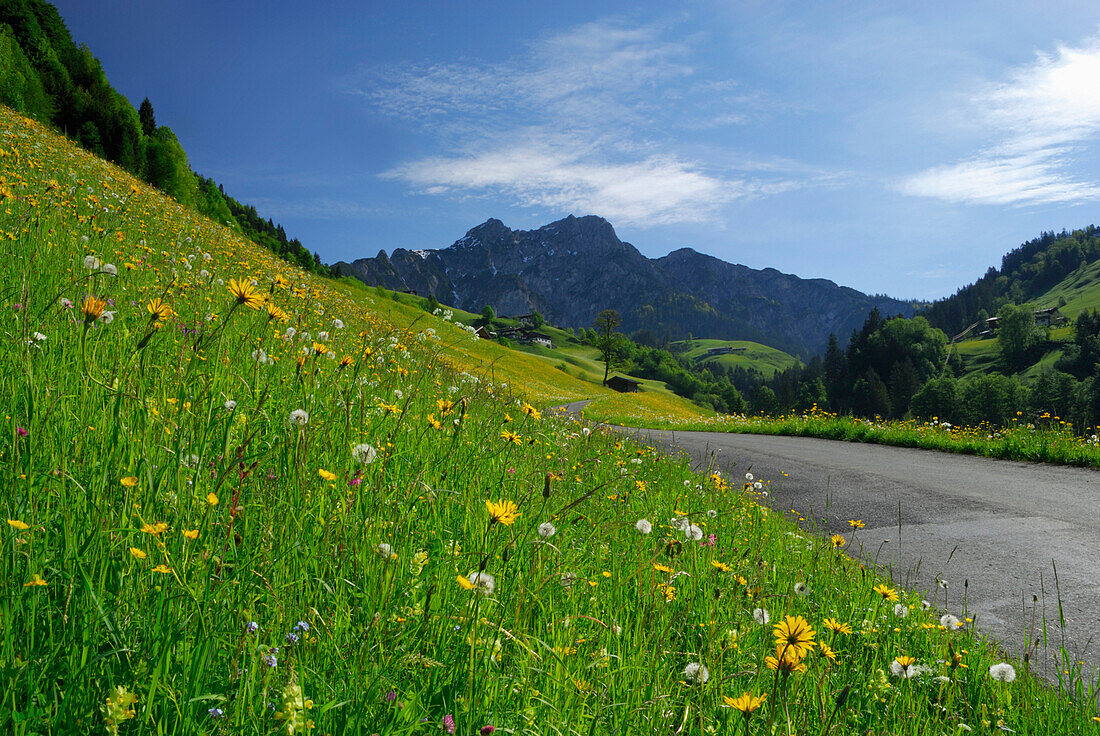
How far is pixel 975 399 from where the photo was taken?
8788 cm

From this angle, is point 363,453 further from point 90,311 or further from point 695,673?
point 695,673

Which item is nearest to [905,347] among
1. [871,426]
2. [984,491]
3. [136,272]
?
[871,426]

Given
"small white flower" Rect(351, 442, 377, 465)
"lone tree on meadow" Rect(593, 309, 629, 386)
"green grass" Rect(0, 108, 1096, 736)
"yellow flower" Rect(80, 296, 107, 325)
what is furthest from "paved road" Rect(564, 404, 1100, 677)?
"lone tree on meadow" Rect(593, 309, 629, 386)

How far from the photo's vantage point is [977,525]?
6457 millimetres

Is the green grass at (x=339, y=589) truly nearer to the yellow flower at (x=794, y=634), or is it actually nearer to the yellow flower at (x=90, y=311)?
the yellow flower at (x=90, y=311)

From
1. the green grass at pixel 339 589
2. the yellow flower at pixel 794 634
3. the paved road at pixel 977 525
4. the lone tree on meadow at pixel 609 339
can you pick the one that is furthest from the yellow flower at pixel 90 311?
the lone tree on meadow at pixel 609 339

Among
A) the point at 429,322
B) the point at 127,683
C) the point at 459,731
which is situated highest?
the point at 429,322

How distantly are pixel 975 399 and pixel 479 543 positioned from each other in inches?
4296

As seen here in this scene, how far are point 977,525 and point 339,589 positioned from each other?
7387 millimetres

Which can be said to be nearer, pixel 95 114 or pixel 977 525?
pixel 977 525

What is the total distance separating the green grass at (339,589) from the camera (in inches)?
54.5

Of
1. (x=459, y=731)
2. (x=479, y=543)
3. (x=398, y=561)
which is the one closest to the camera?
(x=459, y=731)

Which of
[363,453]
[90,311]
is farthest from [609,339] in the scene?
[90,311]

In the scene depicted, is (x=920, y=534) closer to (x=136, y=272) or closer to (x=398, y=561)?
(x=398, y=561)
